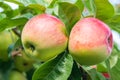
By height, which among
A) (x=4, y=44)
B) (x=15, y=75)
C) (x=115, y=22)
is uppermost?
(x=115, y=22)

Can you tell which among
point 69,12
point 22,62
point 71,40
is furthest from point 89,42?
point 22,62

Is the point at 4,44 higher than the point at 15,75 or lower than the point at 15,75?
higher

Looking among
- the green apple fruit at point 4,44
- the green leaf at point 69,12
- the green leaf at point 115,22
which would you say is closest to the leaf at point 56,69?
the green leaf at point 69,12

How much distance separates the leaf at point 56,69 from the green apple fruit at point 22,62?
276 millimetres

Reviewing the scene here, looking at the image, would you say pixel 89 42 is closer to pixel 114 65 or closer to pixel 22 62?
pixel 114 65

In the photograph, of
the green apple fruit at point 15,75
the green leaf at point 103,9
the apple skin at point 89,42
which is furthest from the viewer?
the green apple fruit at point 15,75

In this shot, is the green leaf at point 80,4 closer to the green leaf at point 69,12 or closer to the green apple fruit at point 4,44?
the green leaf at point 69,12

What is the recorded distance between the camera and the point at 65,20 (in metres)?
1.21

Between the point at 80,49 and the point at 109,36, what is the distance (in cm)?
12

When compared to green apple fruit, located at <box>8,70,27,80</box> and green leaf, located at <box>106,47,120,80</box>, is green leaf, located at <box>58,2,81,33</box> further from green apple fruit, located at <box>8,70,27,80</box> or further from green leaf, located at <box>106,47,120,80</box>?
green apple fruit, located at <box>8,70,27,80</box>

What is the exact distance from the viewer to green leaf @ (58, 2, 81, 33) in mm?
1189

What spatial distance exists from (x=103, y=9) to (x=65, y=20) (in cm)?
14

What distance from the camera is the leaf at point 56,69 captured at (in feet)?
3.75

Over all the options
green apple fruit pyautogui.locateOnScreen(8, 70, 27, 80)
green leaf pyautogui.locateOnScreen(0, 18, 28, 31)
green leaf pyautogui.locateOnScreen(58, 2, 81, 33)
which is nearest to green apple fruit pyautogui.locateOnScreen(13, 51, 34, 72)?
green apple fruit pyautogui.locateOnScreen(8, 70, 27, 80)
